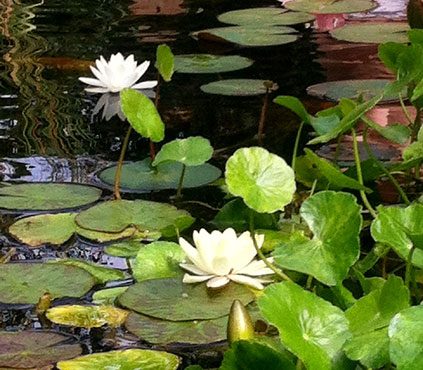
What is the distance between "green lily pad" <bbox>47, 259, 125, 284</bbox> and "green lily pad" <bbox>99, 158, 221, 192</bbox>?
33 centimetres

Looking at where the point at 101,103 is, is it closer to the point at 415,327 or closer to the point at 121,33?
the point at 121,33

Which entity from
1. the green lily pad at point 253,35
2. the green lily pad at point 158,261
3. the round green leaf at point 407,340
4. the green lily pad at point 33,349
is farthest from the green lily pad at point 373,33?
the round green leaf at point 407,340

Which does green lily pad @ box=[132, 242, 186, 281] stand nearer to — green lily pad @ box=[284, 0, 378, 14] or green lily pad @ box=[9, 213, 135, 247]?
green lily pad @ box=[9, 213, 135, 247]

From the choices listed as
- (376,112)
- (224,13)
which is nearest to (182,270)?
(376,112)

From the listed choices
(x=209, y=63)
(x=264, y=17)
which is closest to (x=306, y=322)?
(x=209, y=63)

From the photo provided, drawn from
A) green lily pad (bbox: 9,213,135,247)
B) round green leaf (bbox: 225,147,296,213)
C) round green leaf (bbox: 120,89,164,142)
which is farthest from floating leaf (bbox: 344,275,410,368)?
round green leaf (bbox: 120,89,164,142)

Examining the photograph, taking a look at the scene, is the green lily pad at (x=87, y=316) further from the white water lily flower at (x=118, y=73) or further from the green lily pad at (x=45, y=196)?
the white water lily flower at (x=118, y=73)

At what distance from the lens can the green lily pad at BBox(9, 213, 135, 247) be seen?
1.38m

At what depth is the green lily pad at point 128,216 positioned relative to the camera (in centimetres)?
142

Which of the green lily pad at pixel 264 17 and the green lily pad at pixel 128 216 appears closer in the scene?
the green lily pad at pixel 128 216

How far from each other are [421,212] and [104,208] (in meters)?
0.68

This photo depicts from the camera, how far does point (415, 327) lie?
Result: 2.46ft

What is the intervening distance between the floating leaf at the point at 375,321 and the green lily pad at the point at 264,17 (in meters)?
2.27

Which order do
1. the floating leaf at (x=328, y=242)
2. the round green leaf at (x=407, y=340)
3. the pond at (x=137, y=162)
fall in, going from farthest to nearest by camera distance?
1. the pond at (x=137, y=162)
2. the floating leaf at (x=328, y=242)
3. the round green leaf at (x=407, y=340)
